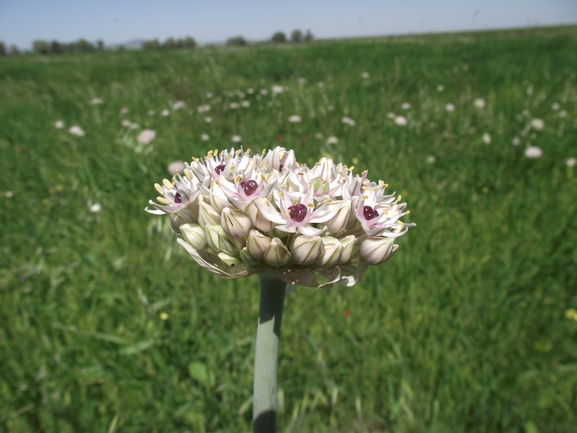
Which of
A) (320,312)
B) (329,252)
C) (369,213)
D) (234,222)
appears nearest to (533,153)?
(320,312)

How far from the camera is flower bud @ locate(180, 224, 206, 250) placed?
81cm

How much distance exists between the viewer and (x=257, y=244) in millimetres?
722

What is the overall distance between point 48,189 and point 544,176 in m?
4.68

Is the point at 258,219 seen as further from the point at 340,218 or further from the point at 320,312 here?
the point at 320,312


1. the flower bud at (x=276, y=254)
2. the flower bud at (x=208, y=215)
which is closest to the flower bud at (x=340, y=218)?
the flower bud at (x=276, y=254)

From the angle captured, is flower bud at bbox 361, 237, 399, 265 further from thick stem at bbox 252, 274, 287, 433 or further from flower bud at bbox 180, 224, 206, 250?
flower bud at bbox 180, 224, 206, 250

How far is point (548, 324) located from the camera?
2092mm

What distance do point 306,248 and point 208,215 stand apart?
23 cm

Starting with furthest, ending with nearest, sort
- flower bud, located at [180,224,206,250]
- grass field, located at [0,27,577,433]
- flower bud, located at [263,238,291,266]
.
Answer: grass field, located at [0,27,577,433] → flower bud, located at [180,224,206,250] → flower bud, located at [263,238,291,266]

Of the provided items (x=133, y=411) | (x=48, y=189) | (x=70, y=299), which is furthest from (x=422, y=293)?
(x=48, y=189)

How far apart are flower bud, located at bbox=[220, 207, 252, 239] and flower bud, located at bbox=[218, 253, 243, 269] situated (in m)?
0.06

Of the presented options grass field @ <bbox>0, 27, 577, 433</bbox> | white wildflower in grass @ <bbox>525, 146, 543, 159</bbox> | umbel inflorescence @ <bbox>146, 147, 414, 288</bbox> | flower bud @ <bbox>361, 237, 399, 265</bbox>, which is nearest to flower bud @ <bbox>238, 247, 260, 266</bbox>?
umbel inflorescence @ <bbox>146, 147, 414, 288</bbox>

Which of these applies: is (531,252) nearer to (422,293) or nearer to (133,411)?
(422,293)

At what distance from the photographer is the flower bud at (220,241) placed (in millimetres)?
780
